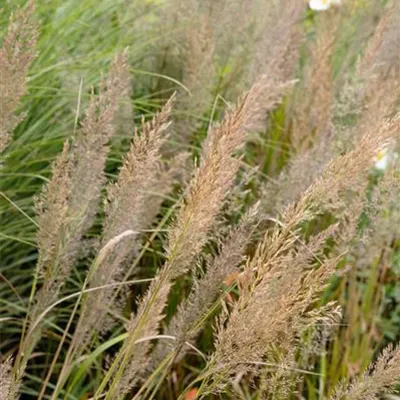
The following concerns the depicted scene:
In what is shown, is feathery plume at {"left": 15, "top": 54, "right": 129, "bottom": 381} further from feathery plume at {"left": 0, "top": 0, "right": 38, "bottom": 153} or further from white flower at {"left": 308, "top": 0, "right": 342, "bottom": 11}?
white flower at {"left": 308, "top": 0, "right": 342, "bottom": 11}

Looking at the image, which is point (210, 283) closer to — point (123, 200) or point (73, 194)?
point (123, 200)

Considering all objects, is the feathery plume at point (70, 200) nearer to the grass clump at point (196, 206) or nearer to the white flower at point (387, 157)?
the grass clump at point (196, 206)

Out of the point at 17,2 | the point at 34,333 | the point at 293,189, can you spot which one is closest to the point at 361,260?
the point at 293,189

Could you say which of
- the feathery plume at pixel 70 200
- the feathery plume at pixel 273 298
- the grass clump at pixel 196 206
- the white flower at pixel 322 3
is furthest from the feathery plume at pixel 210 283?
the white flower at pixel 322 3

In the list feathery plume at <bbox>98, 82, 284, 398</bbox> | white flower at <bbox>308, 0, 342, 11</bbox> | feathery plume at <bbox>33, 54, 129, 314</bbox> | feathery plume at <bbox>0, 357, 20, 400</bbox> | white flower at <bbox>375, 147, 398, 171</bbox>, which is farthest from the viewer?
A: white flower at <bbox>308, 0, 342, 11</bbox>

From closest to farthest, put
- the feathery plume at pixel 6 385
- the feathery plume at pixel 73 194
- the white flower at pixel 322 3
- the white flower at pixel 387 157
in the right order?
the feathery plume at pixel 6 385
the feathery plume at pixel 73 194
the white flower at pixel 387 157
the white flower at pixel 322 3

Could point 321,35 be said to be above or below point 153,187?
above

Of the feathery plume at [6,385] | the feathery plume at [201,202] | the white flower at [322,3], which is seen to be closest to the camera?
the feathery plume at [201,202]

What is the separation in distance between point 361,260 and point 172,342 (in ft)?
2.41

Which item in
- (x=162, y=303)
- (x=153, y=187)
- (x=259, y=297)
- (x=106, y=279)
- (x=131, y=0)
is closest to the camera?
(x=259, y=297)

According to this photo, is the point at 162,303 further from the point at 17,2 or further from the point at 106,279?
the point at 17,2

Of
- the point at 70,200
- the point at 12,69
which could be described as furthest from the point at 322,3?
the point at 12,69

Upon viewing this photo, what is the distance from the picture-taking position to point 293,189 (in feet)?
8.27

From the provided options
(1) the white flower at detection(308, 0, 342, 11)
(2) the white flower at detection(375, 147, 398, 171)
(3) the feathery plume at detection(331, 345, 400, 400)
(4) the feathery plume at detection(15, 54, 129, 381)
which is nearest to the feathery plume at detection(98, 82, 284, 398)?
(4) the feathery plume at detection(15, 54, 129, 381)
